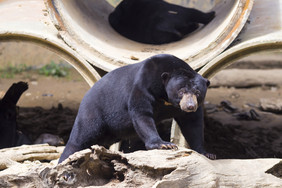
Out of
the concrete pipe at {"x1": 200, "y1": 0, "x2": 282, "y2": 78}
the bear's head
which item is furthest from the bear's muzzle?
the concrete pipe at {"x1": 200, "y1": 0, "x2": 282, "y2": 78}

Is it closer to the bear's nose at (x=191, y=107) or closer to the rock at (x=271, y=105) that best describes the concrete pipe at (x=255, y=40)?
the bear's nose at (x=191, y=107)

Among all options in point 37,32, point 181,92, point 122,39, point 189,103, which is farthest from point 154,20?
point 189,103

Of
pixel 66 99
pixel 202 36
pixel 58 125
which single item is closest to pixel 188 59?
pixel 202 36

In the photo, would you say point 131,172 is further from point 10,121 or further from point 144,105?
point 10,121

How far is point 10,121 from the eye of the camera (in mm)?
5324

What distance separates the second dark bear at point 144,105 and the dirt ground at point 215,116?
1768mm

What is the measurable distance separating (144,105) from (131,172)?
0.80 m

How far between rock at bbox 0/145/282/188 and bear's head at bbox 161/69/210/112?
1.46 feet

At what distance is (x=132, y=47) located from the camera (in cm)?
539

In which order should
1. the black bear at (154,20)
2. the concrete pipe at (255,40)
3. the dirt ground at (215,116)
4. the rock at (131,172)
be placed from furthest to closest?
the black bear at (154,20)
the dirt ground at (215,116)
the concrete pipe at (255,40)
the rock at (131,172)

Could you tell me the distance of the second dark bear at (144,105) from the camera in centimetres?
329

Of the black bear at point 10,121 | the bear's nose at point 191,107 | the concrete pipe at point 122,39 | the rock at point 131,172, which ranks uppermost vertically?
the concrete pipe at point 122,39

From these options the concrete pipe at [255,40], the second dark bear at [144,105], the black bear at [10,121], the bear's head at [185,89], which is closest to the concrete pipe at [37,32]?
the second dark bear at [144,105]

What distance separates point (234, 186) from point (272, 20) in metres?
2.23
